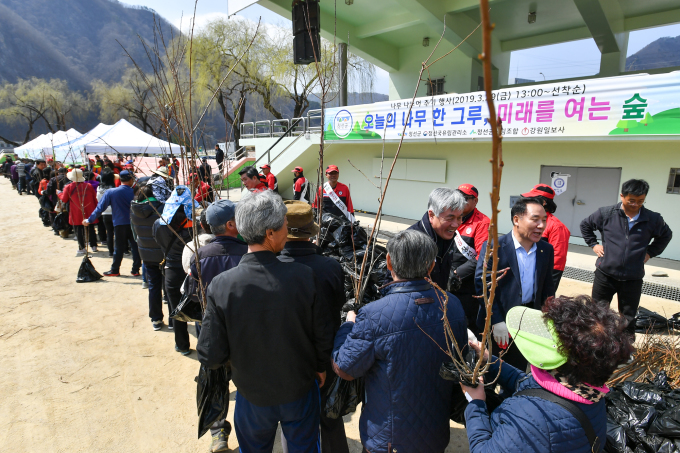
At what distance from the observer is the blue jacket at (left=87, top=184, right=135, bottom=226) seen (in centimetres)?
518

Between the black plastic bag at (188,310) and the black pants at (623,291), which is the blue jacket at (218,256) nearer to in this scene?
the black plastic bag at (188,310)

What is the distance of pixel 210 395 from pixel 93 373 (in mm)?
2126

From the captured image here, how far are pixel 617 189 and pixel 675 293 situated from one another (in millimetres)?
2454

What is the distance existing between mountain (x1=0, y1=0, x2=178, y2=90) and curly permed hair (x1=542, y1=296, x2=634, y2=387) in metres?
63.2

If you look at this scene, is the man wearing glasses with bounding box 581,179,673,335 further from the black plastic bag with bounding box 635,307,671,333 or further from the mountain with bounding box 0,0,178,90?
the mountain with bounding box 0,0,178,90

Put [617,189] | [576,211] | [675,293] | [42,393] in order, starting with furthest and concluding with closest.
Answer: [576,211] → [617,189] → [675,293] → [42,393]

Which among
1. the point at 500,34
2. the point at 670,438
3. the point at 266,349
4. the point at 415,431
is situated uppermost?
the point at 500,34

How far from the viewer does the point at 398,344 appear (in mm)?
1406

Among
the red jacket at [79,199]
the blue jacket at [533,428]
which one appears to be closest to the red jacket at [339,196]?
the blue jacket at [533,428]

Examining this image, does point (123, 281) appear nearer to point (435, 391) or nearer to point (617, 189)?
point (435, 391)

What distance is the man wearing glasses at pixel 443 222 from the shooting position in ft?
7.81

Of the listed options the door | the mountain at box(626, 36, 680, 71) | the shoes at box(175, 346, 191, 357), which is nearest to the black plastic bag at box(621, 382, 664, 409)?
the shoes at box(175, 346, 191, 357)

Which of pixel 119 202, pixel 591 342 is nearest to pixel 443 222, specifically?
pixel 591 342

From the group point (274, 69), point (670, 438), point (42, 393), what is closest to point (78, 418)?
point (42, 393)
